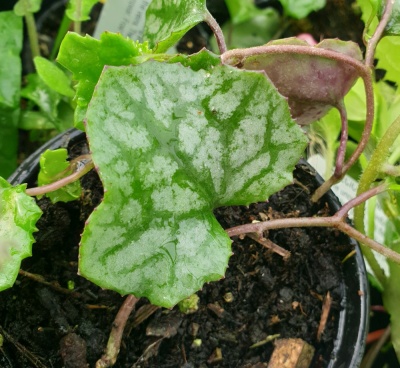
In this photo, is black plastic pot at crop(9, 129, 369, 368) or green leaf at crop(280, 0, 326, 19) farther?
green leaf at crop(280, 0, 326, 19)

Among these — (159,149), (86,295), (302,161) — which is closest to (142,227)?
(159,149)

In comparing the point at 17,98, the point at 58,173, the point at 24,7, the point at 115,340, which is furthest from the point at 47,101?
the point at 115,340

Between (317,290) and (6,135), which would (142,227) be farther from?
(6,135)

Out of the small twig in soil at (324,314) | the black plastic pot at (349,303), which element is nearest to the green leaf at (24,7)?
the black plastic pot at (349,303)

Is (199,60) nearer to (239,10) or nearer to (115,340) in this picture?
(115,340)

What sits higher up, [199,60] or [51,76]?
[199,60]

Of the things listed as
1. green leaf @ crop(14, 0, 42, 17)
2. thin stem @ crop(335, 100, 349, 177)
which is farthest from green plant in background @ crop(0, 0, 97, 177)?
thin stem @ crop(335, 100, 349, 177)

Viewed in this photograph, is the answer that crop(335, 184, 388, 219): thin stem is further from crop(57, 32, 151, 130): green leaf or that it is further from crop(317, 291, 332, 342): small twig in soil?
crop(57, 32, 151, 130): green leaf
